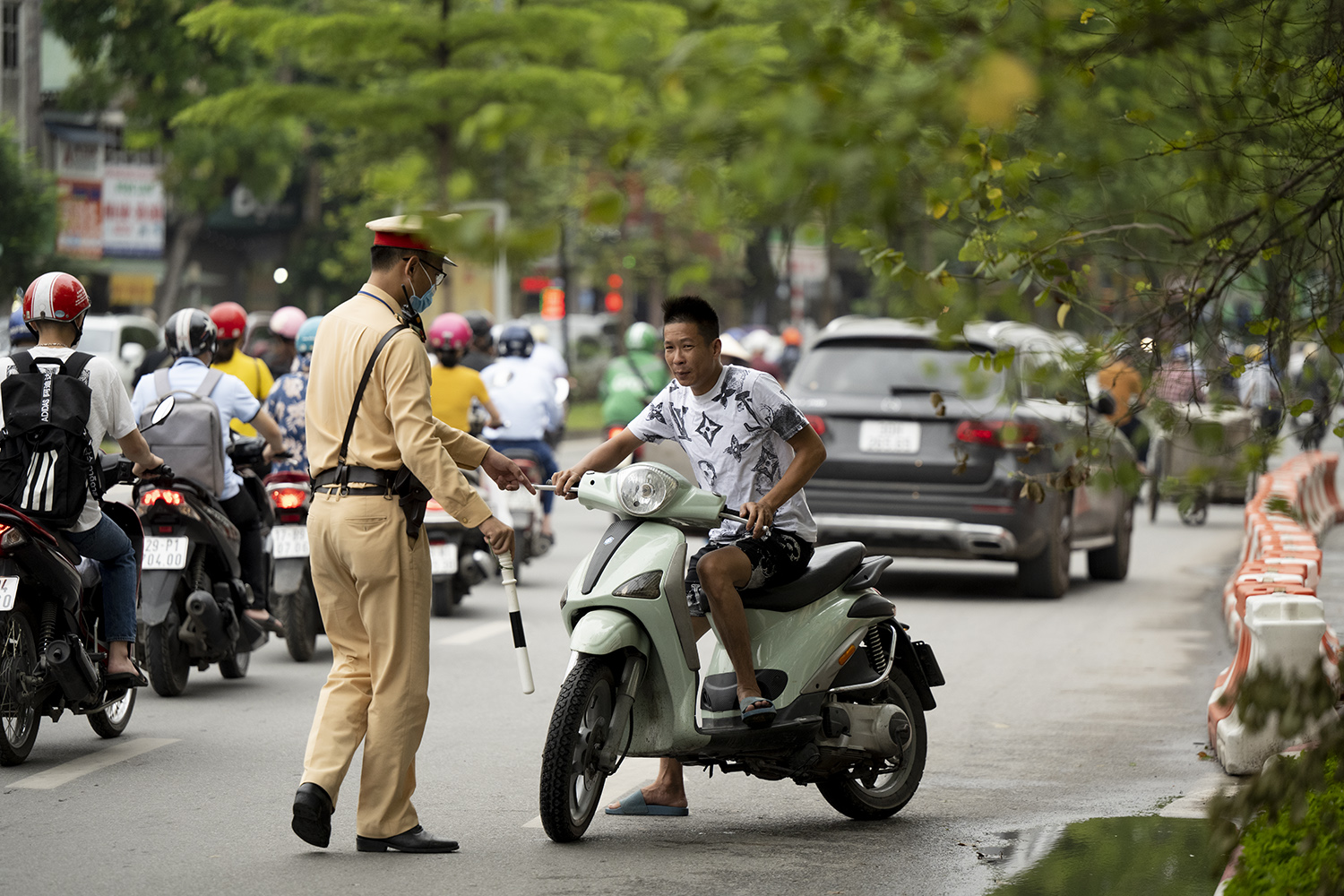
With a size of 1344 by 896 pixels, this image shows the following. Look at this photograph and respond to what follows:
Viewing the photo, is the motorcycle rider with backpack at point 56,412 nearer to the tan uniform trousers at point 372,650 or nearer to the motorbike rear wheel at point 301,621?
the tan uniform trousers at point 372,650

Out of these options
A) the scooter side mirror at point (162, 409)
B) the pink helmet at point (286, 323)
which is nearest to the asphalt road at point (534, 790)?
the scooter side mirror at point (162, 409)

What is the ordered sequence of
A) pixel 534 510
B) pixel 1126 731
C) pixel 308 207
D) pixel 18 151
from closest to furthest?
pixel 1126 731, pixel 534 510, pixel 18 151, pixel 308 207

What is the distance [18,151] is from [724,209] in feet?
108

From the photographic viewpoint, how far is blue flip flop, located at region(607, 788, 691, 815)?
641cm

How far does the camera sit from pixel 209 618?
8.63m

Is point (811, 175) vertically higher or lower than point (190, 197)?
lower

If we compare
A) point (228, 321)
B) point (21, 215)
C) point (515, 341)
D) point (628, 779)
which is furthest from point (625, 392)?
point (21, 215)

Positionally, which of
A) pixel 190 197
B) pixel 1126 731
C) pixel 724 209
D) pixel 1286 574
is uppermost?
pixel 190 197

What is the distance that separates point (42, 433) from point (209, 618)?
1.91 m

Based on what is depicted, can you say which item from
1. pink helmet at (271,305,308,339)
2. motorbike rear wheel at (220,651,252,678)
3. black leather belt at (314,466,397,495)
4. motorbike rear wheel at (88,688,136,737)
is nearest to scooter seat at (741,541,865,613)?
black leather belt at (314,466,397,495)

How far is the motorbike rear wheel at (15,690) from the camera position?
6.85m

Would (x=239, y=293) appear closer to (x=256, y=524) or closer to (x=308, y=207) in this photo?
(x=308, y=207)

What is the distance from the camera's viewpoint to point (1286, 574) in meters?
8.73

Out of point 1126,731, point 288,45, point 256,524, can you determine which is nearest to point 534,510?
point 256,524
